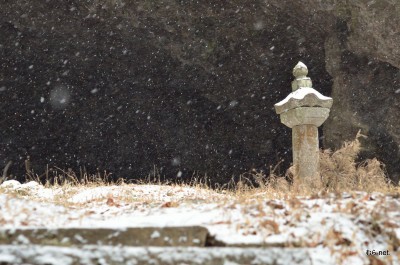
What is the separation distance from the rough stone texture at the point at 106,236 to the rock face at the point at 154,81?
41.9 feet

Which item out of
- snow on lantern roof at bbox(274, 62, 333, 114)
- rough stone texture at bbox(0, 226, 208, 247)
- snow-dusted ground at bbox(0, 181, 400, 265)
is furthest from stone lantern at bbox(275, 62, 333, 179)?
rough stone texture at bbox(0, 226, 208, 247)

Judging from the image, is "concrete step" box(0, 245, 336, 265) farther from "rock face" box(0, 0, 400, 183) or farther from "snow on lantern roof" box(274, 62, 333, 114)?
"rock face" box(0, 0, 400, 183)

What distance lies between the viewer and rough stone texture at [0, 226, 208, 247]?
288 centimetres

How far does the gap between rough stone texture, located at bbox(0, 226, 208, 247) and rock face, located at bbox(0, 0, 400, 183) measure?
41.9ft

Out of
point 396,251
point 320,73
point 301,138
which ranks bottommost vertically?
point 396,251

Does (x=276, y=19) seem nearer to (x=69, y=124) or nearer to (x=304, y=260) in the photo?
(x=69, y=124)

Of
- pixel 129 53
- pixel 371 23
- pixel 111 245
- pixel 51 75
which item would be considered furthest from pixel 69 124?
pixel 111 245

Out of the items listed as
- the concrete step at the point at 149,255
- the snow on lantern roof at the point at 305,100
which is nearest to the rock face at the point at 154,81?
the snow on lantern roof at the point at 305,100

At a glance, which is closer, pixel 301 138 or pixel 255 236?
pixel 255 236

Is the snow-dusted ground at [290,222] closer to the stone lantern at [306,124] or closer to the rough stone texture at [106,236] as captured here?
the rough stone texture at [106,236]

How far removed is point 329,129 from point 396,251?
41.1ft

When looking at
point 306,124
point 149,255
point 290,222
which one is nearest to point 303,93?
point 306,124

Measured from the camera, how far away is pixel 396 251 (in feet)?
9.68

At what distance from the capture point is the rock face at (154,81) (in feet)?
51.4
